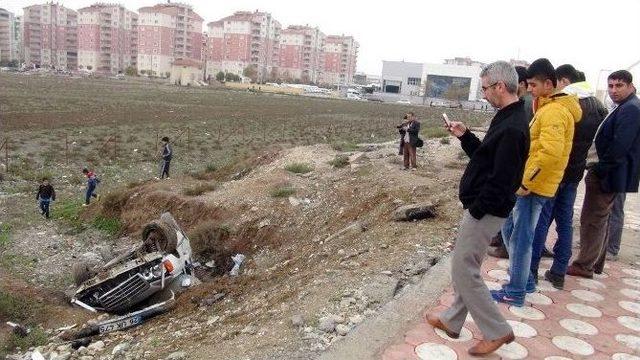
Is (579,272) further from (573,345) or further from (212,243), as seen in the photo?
(212,243)

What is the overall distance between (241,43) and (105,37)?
33.9 meters

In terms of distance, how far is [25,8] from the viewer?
12262 centimetres

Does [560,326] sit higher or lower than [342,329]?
higher

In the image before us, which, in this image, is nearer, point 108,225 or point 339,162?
point 108,225

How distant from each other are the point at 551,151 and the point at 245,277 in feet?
16.7

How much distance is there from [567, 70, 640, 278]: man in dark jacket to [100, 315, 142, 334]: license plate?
539 cm

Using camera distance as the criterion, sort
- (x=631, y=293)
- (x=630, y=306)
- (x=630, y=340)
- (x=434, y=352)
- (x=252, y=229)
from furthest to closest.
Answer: (x=252, y=229) < (x=631, y=293) < (x=630, y=306) < (x=630, y=340) < (x=434, y=352)

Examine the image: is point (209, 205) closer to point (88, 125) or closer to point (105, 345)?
point (105, 345)

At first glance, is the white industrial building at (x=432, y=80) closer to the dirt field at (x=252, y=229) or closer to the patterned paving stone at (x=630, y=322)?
the dirt field at (x=252, y=229)

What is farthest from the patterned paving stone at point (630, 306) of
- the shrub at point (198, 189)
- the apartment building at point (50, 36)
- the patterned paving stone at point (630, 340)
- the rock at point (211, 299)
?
the apartment building at point (50, 36)

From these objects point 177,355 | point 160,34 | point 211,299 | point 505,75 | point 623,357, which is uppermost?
point 160,34

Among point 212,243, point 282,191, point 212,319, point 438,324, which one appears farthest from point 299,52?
point 438,324

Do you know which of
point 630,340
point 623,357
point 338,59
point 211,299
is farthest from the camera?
point 338,59

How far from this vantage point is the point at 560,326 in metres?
3.81
